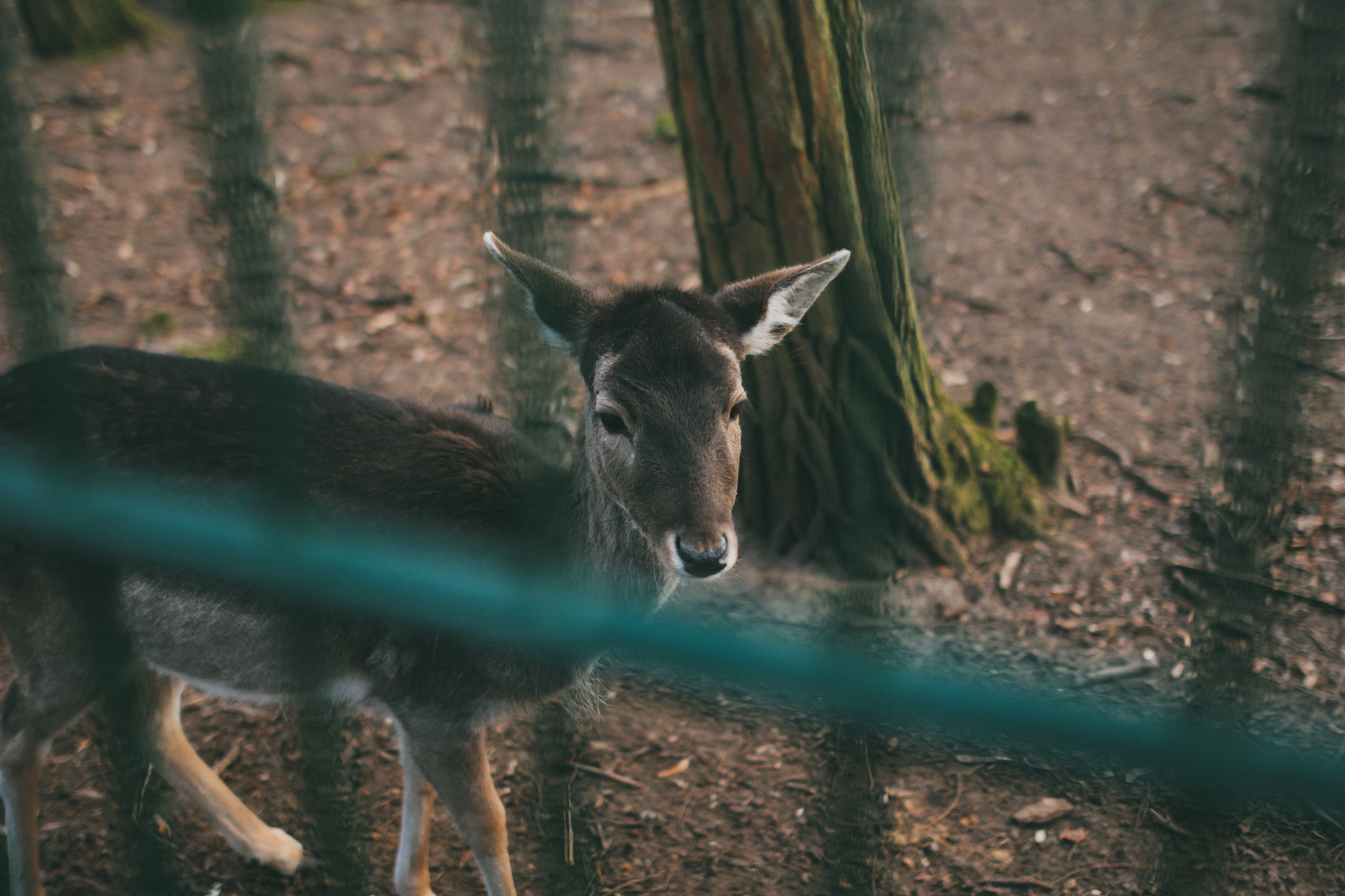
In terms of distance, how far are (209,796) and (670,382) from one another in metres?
2.60

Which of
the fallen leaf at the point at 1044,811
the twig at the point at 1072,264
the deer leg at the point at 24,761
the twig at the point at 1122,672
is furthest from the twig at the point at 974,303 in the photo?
the deer leg at the point at 24,761

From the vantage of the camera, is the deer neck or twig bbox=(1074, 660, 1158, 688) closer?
the deer neck

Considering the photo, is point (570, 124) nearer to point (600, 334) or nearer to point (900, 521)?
point (900, 521)

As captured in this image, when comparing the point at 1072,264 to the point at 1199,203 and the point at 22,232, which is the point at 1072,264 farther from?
the point at 22,232

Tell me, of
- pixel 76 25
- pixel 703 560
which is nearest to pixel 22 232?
pixel 703 560

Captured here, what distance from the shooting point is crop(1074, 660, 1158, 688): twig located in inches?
176

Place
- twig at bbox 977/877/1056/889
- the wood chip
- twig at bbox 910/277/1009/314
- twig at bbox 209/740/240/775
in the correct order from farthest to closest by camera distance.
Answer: twig at bbox 910/277/1009/314 < the wood chip < twig at bbox 209/740/240/775 < twig at bbox 977/877/1056/889

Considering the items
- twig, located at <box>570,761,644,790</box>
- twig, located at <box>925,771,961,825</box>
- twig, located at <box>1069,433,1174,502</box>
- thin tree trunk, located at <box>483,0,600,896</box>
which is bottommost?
twig, located at <box>925,771,961,825</box>

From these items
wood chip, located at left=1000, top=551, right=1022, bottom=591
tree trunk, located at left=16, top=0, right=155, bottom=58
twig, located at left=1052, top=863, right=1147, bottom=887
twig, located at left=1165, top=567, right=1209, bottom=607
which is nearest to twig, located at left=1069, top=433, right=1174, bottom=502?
twig, located at left=1165, top=567, right=1209, bottom=607

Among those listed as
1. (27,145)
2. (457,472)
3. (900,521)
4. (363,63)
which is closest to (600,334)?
(457,472)

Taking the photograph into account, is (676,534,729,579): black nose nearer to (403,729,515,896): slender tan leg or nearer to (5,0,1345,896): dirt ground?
(5,0,1345,896): dirt ground

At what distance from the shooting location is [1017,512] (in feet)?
17.9

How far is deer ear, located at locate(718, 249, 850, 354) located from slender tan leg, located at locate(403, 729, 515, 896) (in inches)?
66.6

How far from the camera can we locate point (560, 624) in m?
2.45
